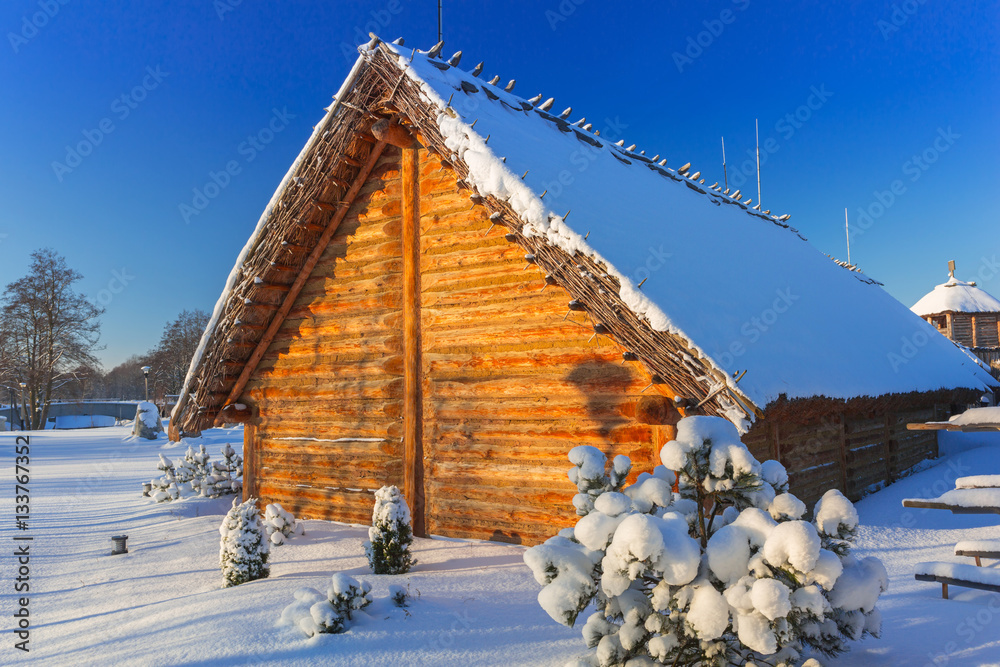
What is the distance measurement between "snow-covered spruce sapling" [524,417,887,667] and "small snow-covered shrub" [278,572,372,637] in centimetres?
207

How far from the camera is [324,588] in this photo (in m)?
6.03

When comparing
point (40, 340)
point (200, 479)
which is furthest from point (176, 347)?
point (200, 479)

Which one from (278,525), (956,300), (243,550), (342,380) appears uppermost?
(956,300)

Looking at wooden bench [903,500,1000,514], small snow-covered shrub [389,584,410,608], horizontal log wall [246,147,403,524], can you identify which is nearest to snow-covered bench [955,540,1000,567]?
wooden bench [903,500,1000,514]

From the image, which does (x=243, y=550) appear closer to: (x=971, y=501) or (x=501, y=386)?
(x=501, y=386)

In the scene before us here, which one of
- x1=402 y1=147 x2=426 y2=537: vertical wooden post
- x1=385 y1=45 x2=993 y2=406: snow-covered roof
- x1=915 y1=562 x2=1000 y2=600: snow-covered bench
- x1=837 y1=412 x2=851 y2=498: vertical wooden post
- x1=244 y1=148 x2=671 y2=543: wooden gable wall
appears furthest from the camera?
x1=837 y1=412 x2=851 y2=498: vertical wooden post

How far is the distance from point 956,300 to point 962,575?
28.3 metres

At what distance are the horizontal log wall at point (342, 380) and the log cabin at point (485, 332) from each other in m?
0.03

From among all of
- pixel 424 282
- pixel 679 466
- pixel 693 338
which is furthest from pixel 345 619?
pixel 424 282

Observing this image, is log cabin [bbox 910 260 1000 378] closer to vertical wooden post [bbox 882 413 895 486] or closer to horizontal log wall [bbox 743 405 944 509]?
horizontal log wall [bbox 743 405 944 509]

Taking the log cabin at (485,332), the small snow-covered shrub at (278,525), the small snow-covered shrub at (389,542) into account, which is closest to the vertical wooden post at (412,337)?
the log cabin at (485,332)

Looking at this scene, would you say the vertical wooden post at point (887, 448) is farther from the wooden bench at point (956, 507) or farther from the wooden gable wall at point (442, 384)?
the wooden gable wall at point (442, 384)

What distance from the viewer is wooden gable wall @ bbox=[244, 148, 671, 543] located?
705cm

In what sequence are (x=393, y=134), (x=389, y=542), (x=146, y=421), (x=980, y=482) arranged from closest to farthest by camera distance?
(x=980, y=482) → (x=389, y=542) → (x=393, y=134) → (x=146, y=421)
